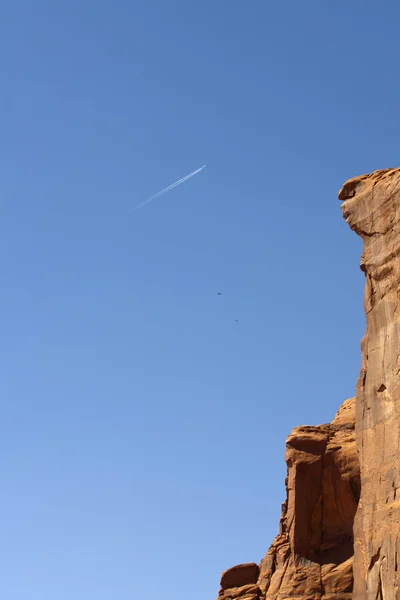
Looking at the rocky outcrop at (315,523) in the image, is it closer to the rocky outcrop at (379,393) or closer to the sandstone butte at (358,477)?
the sandstone butte at (358,477)

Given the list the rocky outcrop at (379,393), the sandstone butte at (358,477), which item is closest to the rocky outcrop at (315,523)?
the sandstone butte at (358,477)

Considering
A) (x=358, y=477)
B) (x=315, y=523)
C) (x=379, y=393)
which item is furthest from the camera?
(x=315, y=523)

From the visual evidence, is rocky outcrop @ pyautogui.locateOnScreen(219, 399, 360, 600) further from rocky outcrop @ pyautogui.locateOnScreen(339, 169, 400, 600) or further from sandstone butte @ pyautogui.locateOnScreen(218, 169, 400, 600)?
rocky outcrop @ pyautogui.locateOnScreen(339, 169, 400, 600)

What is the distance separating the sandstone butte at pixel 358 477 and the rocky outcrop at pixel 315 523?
0.19ft

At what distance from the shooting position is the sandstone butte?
63000 millimetres

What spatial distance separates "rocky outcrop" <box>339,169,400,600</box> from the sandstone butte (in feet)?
0.16

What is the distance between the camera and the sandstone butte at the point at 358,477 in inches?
2480

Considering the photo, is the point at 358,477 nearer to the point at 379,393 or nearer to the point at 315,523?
the point at 315,523

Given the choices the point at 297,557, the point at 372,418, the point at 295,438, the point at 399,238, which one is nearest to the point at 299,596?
the point at 297,557

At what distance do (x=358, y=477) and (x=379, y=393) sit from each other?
45.8 feet

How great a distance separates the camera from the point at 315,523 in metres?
79.1

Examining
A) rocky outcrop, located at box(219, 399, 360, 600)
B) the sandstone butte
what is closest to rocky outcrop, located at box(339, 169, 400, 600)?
the sandstone butte

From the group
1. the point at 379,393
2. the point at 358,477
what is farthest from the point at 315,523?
the point at 379,393

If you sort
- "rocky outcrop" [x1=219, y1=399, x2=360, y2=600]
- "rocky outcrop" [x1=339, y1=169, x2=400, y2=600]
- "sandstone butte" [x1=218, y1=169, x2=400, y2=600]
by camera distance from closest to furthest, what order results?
"rocky outcrop" [x1=339, y1=169, x2=400, y2=600] < "sandstone butte" [x1=218, y1=169, x2=400, y2=600] < "rocky outcrop" [x1=219, y1=399, x2=360, y2=600]
